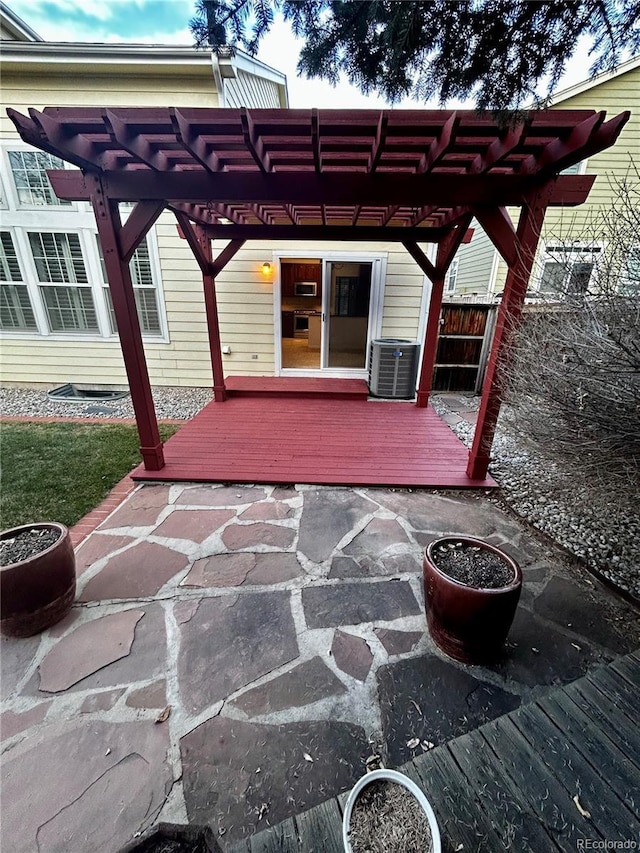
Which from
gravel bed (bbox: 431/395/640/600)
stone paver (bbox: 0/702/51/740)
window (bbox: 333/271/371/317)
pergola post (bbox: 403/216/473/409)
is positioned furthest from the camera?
window (bbox: 333/271/371/317)

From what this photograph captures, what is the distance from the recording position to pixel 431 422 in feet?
15.7

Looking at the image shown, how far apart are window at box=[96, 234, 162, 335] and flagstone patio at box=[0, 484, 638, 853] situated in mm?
4462

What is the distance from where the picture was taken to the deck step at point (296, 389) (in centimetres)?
558

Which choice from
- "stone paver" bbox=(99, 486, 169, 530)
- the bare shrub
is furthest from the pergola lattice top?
"stone paver" bbox=(99, 486, 169, 530)

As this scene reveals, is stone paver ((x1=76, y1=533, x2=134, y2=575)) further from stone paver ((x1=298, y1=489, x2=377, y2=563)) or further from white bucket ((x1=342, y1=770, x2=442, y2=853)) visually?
white bucket ((x1=342, y1=770, x2=442, y2=853))

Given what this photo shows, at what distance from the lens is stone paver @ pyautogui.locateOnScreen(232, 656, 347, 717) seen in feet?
5.00

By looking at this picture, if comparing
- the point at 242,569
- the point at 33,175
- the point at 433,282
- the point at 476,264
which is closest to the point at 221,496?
the point at 242,569

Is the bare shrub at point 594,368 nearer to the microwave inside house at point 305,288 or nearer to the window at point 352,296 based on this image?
the window at point 352,296

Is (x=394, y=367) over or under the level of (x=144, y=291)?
under

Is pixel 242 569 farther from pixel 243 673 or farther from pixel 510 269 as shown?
pixel 510 269

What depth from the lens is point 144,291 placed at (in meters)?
5.87

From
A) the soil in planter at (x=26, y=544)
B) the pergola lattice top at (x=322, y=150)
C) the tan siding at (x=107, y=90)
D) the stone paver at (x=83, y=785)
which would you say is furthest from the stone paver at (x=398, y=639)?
the tan siding at (x=107, y=90)

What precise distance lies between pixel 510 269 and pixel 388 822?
10.1 ft

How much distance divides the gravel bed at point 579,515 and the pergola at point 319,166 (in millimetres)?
430
